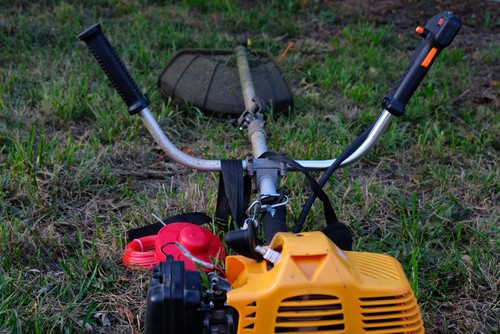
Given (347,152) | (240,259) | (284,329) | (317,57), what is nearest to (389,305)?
(284,329)

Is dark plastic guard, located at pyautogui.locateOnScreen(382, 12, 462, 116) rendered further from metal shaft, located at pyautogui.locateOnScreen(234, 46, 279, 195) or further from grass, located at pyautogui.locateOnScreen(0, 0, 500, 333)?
grass, located at pyautogui.locateOnScreen(0, 0, 500, 333)

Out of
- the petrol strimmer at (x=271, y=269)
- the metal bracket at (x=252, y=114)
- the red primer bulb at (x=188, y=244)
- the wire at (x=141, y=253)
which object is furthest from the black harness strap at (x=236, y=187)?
the metal bracket at (x=252, y=114)

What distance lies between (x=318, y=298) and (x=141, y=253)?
0.90 metres

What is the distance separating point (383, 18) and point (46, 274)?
3723 millimetres

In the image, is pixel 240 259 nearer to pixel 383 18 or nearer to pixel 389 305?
pixel 389 305

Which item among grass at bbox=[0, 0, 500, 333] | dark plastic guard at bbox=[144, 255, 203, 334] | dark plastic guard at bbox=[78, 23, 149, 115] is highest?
dark plastic guard at bbox=[78, 23, 149, 115]

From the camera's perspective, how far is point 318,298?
56.0 inches

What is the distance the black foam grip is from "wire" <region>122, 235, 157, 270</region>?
0.44 m

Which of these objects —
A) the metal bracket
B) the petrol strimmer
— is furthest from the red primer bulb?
the metal bracket

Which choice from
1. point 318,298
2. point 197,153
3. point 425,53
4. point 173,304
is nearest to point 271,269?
point 318,298

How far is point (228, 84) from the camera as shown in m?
3.34

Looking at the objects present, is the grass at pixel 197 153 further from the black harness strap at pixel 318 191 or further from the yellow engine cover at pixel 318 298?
the yellow engine cover at pixel 318 298

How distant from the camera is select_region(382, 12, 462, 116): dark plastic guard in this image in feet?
6.42

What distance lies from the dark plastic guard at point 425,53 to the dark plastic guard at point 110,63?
2.74 feet
